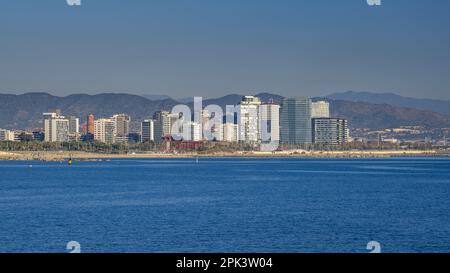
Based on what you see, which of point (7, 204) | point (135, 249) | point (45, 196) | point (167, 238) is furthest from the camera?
point (45, 196)

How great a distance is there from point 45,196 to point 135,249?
89.7 feet

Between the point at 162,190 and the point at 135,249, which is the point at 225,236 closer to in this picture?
the point at 135,249

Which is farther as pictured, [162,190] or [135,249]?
[162,190]

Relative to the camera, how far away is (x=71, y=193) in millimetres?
53438

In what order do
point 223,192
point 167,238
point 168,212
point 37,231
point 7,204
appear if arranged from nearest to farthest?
point 167,238, point 37,231, point 168,212, point 7,204, point 223,192

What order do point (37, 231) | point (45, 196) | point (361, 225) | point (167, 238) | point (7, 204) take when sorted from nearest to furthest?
point (167, 238) → point (37, 231) → point (361, 225) → point (7, 204) → point (45, 196)

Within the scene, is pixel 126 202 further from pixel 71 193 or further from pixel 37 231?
pixel 37 231

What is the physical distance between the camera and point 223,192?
5522cm
